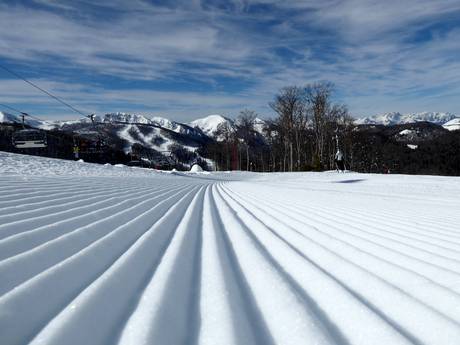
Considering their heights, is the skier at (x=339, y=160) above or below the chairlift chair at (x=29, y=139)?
below

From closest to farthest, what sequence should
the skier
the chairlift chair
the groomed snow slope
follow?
1. the groomed snow slope
2. the skier
3. the chairlift chair

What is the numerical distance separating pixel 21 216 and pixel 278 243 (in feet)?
7.09

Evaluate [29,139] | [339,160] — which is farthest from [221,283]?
[29,139]

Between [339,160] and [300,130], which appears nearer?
[339,160]

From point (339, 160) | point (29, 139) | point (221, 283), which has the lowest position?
point (221, 283)

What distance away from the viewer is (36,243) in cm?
226

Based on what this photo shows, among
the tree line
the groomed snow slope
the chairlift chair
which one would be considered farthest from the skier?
the chairlift chair

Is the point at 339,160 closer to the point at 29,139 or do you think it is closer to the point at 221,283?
the point at 221,283

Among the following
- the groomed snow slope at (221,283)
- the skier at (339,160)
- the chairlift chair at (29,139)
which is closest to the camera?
the groomed snow slope at (221,283)

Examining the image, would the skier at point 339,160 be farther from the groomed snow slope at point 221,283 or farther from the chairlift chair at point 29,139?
the chairlift chair at point 29,139

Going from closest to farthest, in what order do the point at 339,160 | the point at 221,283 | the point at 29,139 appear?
the point at 221,283 < the point at 339,160 < the point at 29,139

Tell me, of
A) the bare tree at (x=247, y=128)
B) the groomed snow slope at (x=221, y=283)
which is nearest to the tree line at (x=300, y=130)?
the bare tree at (x=247, y=128)

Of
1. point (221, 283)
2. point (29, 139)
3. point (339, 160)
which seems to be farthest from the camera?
point (29, 139)

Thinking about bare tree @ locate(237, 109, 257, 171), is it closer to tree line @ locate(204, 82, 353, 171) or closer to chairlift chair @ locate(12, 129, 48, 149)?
tree line @ locate(204, 82, 353, 171)
